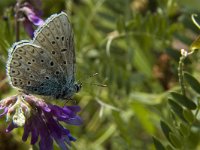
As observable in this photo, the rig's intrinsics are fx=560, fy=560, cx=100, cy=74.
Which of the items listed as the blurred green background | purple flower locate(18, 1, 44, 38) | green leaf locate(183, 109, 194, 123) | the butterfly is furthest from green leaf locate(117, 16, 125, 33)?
green leaf locate(183, 109, 194, 123)

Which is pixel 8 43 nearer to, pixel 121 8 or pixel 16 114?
pixel 16 114

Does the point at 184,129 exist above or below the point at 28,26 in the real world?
below

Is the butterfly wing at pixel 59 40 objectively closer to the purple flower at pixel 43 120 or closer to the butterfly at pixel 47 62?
the butterfly at pixel 47 62

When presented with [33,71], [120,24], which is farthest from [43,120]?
[120,24]

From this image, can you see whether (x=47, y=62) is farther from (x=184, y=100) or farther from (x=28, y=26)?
(x=184, y=100)

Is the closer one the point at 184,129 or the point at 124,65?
the point at 184,129

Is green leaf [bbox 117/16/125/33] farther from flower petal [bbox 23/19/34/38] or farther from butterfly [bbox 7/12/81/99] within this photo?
butterfly [bbox 7/12/81/99]

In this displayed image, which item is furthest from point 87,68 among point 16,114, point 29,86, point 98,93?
point 16,114
